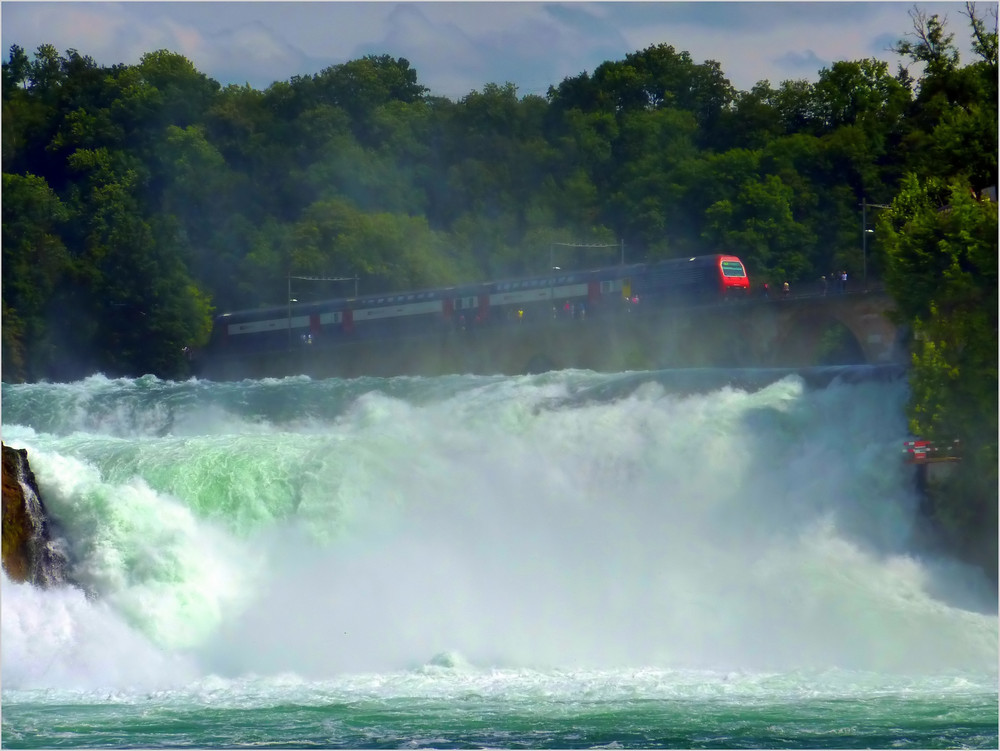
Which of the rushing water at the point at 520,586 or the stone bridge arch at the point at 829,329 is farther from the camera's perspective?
the stone bridge arch at the point at 829,329

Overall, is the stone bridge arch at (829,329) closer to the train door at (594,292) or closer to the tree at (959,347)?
the train door at (594,292)

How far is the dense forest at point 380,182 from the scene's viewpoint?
82.6 metres

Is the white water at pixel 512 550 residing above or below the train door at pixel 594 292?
below

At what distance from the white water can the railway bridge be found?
1802 centimetres

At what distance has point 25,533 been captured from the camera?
101 ft

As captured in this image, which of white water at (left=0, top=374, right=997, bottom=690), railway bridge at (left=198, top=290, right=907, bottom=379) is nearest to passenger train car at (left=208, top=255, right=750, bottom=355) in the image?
railway bridge at (left=198, top=290, right=907, bottom=379)

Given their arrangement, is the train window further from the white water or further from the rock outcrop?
the rock outcrop

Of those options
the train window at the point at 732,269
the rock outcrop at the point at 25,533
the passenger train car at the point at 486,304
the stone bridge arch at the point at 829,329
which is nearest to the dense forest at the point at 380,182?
the passenger train car at the point at 486,304

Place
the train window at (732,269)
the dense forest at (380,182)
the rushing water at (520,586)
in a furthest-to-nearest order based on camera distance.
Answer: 1. the dense forest at (380,182)
2. the train window at (732,269)
3. the rushing water at (520,586)

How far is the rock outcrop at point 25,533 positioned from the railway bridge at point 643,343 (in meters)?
31.0

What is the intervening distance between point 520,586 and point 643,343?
3498 cm

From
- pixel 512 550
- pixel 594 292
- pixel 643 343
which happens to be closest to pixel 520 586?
pixel 512 550

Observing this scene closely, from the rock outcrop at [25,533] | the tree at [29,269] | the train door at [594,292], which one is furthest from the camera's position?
the tree at [29,269]

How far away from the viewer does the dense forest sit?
82625mm
